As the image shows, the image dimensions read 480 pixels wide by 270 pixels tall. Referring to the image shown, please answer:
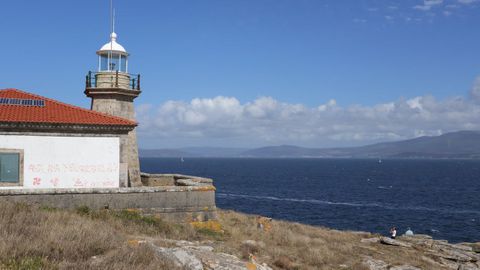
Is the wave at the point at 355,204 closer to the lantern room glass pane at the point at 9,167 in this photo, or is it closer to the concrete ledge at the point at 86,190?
the concrete ledge at the point at 86,190

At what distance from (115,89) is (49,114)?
5.43 m

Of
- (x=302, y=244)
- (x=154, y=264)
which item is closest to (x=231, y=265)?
(x=154, y=264)

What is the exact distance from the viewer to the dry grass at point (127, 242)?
857 centimetres

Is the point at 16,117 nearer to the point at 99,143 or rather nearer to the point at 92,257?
the point at 99,143

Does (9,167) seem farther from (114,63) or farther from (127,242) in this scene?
(127,242)

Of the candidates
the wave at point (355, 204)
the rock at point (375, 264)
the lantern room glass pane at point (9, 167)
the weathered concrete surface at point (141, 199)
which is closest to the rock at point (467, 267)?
the rock at point (375, 264)

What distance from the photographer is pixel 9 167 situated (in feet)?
61.9

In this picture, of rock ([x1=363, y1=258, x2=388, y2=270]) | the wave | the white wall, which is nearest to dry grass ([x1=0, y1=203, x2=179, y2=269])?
the white wall

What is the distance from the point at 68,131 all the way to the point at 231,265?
1150 centimetres

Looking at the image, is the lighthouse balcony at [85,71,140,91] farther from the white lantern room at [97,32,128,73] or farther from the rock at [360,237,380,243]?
the rock at [360,237,380,243]

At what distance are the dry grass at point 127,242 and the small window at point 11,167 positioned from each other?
3.60 m

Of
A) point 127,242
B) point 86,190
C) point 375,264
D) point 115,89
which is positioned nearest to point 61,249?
point 127,242

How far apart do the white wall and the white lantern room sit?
6483mm

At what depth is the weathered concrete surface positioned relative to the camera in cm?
1788
